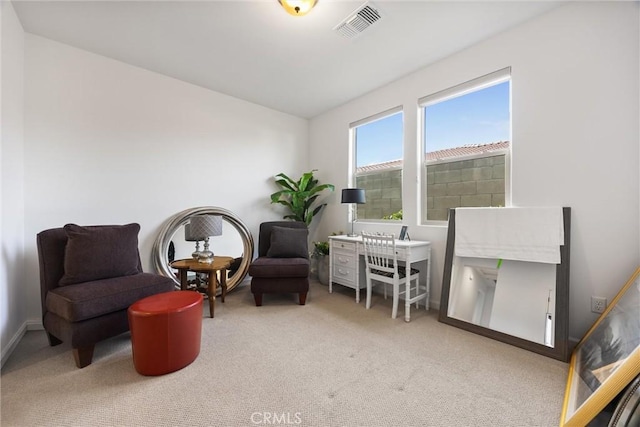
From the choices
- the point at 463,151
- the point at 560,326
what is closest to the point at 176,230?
the point at 463,151

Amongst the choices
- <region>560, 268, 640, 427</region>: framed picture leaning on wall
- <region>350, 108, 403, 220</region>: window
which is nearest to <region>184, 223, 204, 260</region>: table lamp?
<region>350, 108, 403, 220</region>: window

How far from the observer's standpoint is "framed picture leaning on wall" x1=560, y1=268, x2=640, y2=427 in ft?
3.88

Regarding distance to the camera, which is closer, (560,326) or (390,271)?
(560,326)

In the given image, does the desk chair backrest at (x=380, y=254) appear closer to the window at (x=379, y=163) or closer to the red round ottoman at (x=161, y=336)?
the window at (x=379, y=163)

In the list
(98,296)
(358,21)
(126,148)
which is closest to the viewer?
(98,296)

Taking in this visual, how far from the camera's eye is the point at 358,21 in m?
2.20

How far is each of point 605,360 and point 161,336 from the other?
2705 mm

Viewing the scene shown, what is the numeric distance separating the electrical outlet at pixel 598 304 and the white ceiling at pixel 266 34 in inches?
92.4

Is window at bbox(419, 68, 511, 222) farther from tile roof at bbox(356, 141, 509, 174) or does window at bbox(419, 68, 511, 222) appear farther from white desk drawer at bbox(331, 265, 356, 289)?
white desk drawer at bbox(331, 265, 356, 289)

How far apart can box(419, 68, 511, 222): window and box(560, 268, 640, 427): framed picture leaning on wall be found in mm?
1069

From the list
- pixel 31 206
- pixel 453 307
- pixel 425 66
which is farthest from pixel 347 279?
pixel 31 206

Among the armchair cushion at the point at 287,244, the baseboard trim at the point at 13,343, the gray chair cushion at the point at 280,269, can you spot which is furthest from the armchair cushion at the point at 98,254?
the armchair cushion at the point at 287,244

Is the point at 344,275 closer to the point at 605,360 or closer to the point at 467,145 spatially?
the point at 467,145

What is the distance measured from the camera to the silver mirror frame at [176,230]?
3027 millimetres
